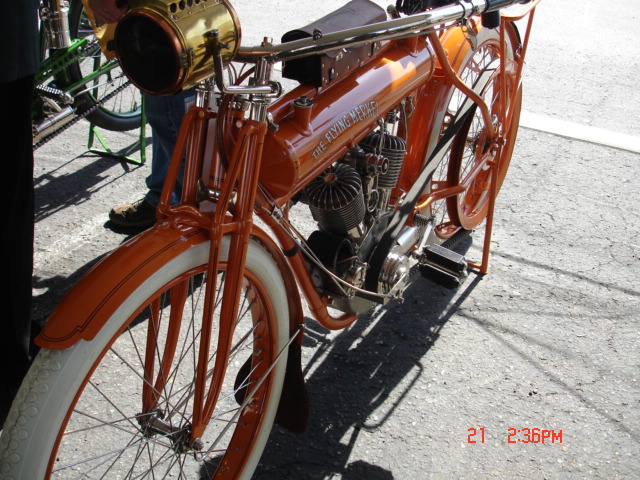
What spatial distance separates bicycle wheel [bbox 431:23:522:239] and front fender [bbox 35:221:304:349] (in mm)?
1432

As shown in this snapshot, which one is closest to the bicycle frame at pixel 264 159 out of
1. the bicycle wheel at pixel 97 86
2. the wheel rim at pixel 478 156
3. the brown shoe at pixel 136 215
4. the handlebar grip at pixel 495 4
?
the handlebar grip at pixel 495 4

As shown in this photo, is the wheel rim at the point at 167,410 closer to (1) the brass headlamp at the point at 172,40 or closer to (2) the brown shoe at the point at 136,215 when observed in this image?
(1) the brass headlamp at the point at 172,40

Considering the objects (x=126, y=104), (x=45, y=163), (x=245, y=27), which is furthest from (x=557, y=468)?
(x=245, y=27)

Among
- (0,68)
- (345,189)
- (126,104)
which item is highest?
(0,68)

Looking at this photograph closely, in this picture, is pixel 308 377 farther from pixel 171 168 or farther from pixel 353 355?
pixel 171 168

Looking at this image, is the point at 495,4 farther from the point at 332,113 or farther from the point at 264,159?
the point at 264,159

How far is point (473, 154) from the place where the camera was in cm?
317

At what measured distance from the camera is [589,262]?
3320 mm

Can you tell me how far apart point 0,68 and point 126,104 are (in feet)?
8.25

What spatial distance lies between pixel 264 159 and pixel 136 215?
64.8 inches

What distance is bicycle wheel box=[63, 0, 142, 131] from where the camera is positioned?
3.38 metres

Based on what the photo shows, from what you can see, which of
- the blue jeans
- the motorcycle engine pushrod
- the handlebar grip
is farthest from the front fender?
the blue jeans

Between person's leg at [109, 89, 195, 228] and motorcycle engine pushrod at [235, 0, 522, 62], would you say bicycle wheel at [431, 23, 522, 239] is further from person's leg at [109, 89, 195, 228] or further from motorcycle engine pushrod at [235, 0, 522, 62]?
person's leg at [109, 89, 195, 228]
